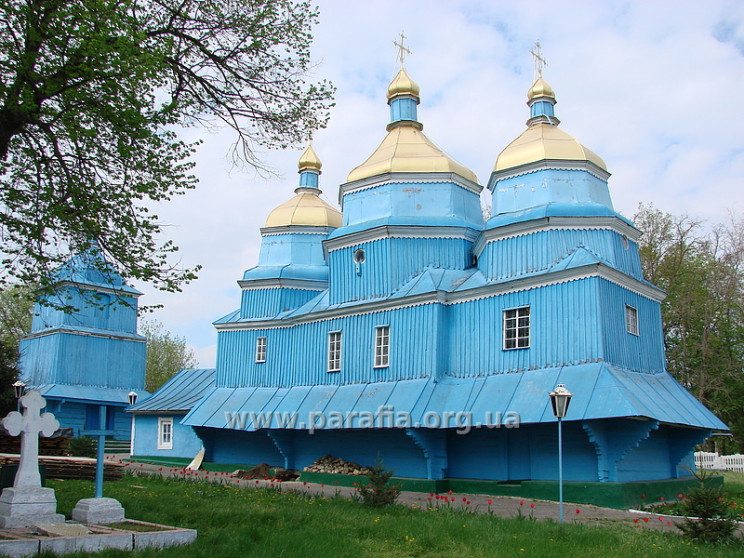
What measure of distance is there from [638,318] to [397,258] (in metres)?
6.38

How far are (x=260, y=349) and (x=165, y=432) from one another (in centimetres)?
655

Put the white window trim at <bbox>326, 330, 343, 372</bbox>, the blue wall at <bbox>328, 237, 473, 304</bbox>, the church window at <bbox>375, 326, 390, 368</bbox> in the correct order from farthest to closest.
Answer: the white window trim at <bbox>326, 330, 343, 372</bbox> < the blue wall at <bbox>328, 237, 473, 304</bbox> < the church window at <bbox>375, 326, 390, 368</bbox>

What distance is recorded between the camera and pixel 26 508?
9.12 metres

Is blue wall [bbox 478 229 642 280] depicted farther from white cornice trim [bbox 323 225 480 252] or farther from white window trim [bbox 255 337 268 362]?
white window trim [bbox 255 337 268 362]

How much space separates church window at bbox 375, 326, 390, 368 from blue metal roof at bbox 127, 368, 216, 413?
980 cm

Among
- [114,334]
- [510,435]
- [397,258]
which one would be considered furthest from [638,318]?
[114,334]

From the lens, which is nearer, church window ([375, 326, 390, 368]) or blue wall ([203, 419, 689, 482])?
blue wall ([203, 419, 689, 482])

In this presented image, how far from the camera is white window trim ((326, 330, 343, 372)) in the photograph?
2038 centimetres

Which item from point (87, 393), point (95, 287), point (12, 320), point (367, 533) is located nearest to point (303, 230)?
point (95, 287)

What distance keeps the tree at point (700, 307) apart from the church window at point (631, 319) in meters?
13.0

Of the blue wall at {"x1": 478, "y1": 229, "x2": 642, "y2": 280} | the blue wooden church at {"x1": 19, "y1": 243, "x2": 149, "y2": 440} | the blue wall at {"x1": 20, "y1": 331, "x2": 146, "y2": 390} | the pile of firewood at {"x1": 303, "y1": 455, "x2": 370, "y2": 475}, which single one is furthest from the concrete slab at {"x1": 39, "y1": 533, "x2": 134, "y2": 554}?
the blue wall at {"x1": 20, "y1": 331, "x2": 146, "y2": 390}

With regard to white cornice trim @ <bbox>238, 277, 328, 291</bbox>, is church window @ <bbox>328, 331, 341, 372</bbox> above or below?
below

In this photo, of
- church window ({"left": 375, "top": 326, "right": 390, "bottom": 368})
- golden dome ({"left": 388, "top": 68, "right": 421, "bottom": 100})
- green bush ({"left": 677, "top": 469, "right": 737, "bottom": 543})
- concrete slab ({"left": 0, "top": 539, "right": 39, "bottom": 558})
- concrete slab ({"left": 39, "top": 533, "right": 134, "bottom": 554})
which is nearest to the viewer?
concrete slab ({"left": 0, "top": 539, "right": 39, "bottom": 558})

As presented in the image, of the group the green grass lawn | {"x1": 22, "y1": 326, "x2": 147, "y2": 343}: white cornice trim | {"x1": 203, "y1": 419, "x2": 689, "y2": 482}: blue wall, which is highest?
{"x1": 22, "y1": 326, "x2": 147, "y2": 343}: white cornice trim
